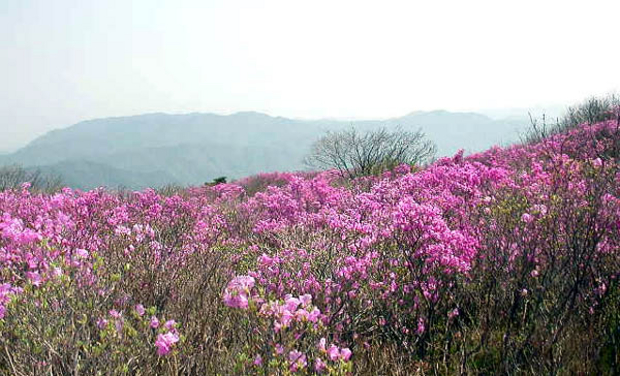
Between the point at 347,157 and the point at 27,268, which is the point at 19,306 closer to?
the point at 27,268

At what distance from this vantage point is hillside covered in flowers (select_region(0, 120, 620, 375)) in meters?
3.04

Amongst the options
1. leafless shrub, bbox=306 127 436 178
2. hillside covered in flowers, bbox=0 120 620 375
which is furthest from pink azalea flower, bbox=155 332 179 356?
leafless shrub, bbox=306 127 436 178

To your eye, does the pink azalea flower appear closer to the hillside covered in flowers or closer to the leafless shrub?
the hillside covered in flowers

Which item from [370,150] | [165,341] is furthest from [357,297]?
[370,150]

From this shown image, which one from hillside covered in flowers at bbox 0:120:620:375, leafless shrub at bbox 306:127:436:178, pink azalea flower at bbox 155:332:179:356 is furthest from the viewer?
leafless shrub at bbox 306:127:436:178

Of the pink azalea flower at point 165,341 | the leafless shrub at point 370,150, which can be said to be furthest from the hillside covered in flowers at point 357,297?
the leafless shrub at point 370,150

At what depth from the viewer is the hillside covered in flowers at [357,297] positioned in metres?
3.04

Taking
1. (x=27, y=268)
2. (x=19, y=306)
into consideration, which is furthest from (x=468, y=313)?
(x=27, y=268)

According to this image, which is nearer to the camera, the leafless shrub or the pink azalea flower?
the pink azalea flower

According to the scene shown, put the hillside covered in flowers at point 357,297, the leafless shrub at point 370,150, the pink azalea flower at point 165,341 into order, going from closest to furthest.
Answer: the pink azalea flower at point 165,341 → the hillside covered in flowers at point 357,297 → the leafless shrub at point 370,150

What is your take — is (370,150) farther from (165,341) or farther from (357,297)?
(165,341)

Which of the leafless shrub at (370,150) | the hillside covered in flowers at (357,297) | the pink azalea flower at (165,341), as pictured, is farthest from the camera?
the leafless shrub at (370,150)

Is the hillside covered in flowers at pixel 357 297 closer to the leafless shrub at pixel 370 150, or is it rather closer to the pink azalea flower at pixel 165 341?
the pink azalea flower at pixel 165 341

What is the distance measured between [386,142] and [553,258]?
16.0 metres
